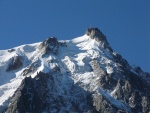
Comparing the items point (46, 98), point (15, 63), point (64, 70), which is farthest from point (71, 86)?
point (15, 63)

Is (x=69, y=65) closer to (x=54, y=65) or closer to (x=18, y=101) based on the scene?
Answer: (x=54, y=65)

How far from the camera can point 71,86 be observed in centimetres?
17750

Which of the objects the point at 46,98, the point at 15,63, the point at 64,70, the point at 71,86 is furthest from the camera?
the point at 15,63

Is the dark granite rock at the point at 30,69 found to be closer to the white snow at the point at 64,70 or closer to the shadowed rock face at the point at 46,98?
the white snow at the point at 64,70

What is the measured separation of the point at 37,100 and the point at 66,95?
10.4 meters

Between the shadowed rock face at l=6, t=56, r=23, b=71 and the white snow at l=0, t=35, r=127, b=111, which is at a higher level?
the shadowed rock face at l=6, t=56, r=23, b=71

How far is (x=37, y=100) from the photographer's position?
166 m

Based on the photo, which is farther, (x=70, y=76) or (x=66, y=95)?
(x=70, y=76)

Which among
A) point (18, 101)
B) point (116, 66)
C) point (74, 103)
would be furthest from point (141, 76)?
point (18, 101)

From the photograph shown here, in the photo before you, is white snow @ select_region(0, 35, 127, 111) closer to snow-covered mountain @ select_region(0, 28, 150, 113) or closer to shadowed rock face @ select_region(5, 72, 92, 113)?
snow-covered mountain @ select_region(0, 28, 150, 113)

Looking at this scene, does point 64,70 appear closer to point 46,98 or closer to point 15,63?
point 15,63

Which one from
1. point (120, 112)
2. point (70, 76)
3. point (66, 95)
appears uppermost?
point (70, 76)

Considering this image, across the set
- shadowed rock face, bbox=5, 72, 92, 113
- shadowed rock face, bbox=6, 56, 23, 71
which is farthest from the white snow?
shadowed rock face, bbox=5, 72, 92, 113

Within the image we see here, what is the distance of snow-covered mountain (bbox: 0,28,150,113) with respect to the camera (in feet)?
541
